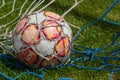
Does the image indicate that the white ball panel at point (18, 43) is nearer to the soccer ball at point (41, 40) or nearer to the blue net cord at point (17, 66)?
the soccer ball at point (41, 40)

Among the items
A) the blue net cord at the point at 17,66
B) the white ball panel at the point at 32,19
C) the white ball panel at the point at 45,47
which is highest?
the white ball panel at the point at 32,19

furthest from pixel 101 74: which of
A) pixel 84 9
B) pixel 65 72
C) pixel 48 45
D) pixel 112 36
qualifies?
pixel 84 9

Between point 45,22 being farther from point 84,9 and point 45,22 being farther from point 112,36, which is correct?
point 84,9

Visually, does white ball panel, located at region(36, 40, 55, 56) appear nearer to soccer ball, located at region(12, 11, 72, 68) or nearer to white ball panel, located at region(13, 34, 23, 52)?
soccer ball, located at region(12, 11, 72, 68)

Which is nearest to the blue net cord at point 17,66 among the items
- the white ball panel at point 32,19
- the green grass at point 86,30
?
the green grass at point 86,30

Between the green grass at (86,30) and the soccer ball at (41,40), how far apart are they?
6.8 inches

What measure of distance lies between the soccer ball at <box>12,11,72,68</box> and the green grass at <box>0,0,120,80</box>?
173mm

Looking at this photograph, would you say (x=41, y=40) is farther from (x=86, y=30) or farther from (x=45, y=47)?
(x=86, y=30)

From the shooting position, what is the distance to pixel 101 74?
12.4ft

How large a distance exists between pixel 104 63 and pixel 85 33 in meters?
0.79

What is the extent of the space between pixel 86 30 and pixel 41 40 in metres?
1.40

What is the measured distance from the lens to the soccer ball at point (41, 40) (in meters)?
3.42

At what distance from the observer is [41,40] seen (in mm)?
3422

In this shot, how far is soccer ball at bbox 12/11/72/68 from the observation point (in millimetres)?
3422
